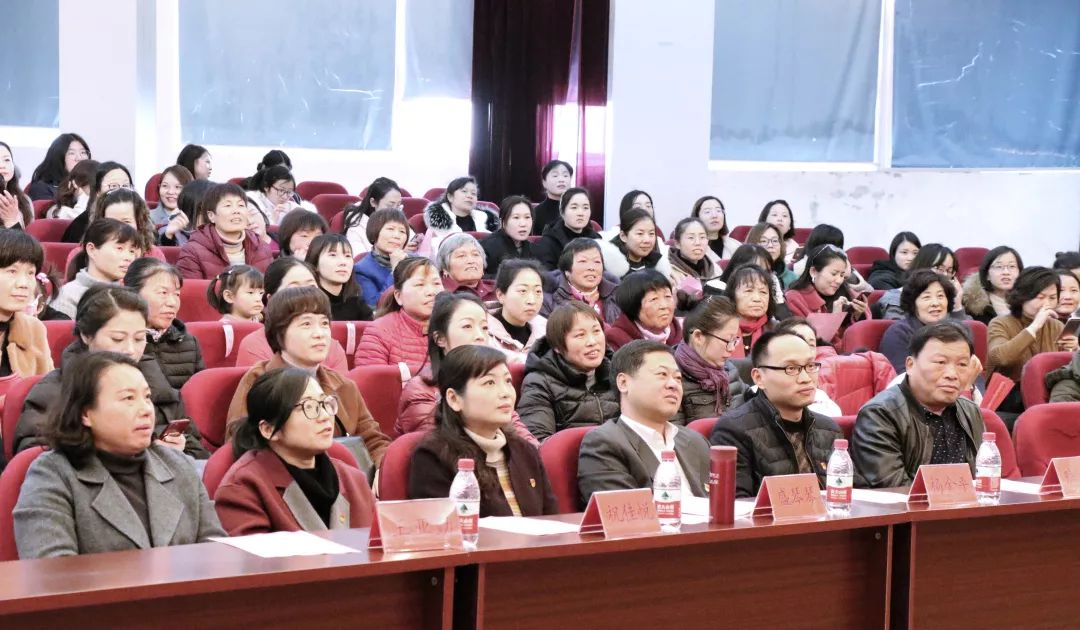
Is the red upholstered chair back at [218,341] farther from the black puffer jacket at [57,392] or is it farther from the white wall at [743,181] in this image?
the white wall at [743,181]

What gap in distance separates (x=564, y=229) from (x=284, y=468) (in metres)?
3.87

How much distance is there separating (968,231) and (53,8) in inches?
243

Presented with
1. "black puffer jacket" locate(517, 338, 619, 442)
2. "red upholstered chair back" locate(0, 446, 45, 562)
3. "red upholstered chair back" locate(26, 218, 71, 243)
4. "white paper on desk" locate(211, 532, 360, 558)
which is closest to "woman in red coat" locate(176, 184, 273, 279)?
"red upholstered chair back" locate(26, 218, 71, 243)

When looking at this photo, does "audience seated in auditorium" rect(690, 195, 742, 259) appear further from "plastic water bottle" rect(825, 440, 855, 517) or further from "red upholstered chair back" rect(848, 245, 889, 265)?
"plastic water bottle" rect(825, 440, 855, 517)

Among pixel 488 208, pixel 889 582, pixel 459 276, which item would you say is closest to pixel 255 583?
pixel 889 582

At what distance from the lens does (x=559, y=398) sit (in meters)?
3.59

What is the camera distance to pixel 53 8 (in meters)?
7.95

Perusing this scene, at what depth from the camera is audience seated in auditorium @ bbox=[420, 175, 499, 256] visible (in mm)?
6242

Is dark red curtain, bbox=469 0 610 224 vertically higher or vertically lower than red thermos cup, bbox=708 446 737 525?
higher

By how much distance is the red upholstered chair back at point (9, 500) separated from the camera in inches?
88.1

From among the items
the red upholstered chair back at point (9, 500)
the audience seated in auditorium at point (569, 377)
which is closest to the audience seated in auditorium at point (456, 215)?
the audience seated in auditorium at point (569, 377)

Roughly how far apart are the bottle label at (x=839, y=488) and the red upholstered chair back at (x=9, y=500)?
1.47 m

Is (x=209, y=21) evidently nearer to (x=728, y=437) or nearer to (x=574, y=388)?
(x=574, y=388)

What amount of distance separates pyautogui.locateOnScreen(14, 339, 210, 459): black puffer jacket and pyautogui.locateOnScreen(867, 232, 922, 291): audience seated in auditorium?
420 cm
